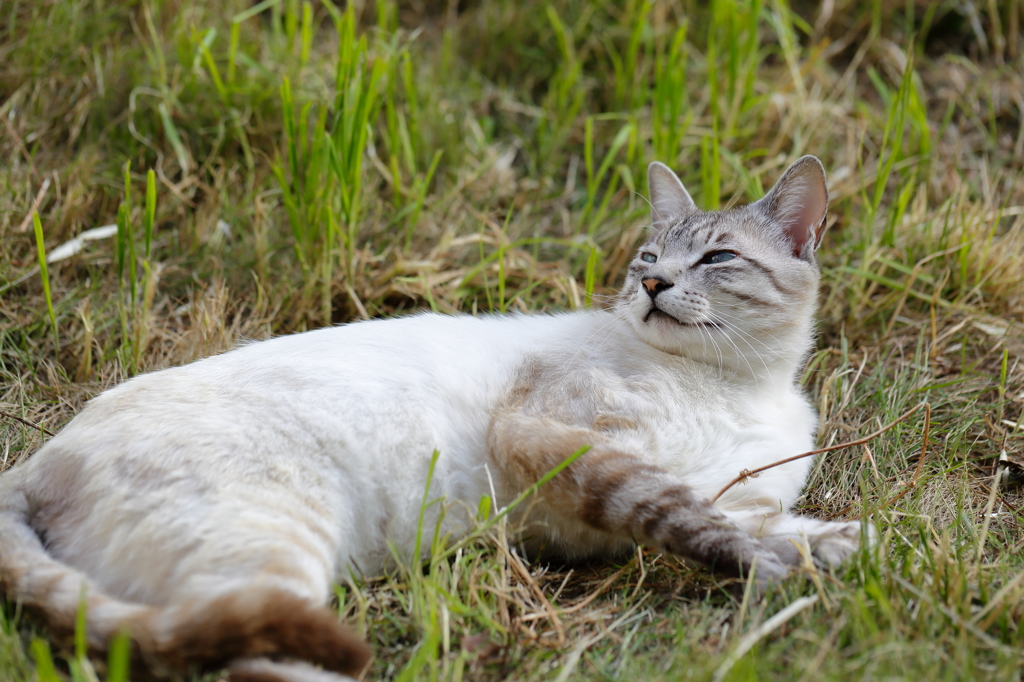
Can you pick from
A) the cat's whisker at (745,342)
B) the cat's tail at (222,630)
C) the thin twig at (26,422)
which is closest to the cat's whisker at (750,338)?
the cat's whisker at (745,342)

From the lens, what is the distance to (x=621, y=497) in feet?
7.84

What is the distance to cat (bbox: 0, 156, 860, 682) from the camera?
2.02 meters

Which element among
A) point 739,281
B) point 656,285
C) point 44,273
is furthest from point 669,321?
point 44,273

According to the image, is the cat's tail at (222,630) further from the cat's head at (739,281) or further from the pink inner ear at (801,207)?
the pink inner ear at (801,207)

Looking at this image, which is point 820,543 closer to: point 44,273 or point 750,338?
point 750,338

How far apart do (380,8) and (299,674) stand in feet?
14.0

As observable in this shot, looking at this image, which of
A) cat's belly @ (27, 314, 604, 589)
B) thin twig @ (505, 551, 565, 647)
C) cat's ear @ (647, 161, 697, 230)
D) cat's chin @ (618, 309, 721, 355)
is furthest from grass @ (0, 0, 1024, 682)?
cat's chin @ (618, 309, 721, 355)

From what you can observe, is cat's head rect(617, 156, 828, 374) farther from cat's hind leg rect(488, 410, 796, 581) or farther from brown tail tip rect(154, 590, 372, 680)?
brown tail tip rect(154, 590, 372, 680)

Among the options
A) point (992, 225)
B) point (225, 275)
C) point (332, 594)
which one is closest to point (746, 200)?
point (992, 225)

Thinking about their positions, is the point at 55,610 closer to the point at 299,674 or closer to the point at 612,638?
the point at 299,674

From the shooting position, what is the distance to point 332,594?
2.33m

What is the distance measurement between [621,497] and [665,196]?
182 centimetres

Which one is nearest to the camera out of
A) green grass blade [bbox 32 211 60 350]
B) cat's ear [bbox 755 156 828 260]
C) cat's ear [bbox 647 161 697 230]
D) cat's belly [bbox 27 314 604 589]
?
cat's belly [bbox 27 314 604 589]

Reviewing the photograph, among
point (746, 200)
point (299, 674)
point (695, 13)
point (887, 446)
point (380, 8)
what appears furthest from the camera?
point (695, 13)
